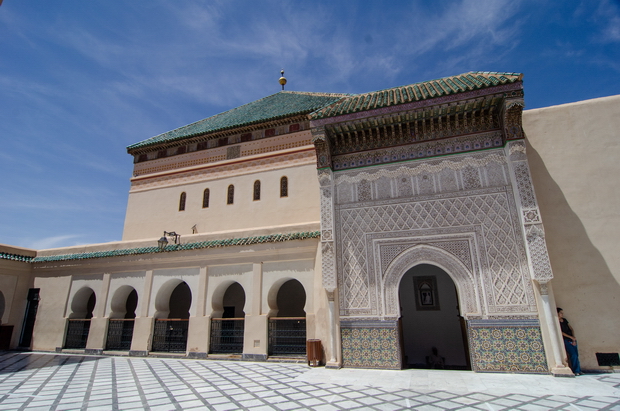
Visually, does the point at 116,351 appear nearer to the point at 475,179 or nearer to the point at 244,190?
the point at 244,190

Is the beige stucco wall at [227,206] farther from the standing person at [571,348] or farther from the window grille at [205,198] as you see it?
the standing person at [571,348]

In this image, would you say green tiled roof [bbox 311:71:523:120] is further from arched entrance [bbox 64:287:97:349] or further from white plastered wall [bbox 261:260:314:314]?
arched entrance [bbox 64:287:97:349]

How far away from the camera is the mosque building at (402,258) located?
18.9 feet

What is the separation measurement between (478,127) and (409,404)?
16.7 feet

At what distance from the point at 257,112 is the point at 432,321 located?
8511 mm

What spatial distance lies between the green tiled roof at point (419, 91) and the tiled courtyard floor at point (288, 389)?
4.76m

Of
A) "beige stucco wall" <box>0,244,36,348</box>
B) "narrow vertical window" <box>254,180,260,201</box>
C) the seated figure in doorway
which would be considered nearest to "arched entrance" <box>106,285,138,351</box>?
"beige stucco wall" <box>0,244,36,348</box>

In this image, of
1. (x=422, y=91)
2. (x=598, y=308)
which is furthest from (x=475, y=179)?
(x=598, y=308)

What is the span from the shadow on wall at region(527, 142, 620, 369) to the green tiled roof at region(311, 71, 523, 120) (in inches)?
88.1

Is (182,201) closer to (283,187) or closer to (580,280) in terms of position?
(283,187)

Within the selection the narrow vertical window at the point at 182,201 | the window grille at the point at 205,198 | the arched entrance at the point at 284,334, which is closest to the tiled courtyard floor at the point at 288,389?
the arched entrance at the point at 284,334

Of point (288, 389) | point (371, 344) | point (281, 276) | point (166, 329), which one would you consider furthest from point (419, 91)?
point (166, 329)

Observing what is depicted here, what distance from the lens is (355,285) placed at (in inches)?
256

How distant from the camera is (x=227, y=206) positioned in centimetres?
1044
